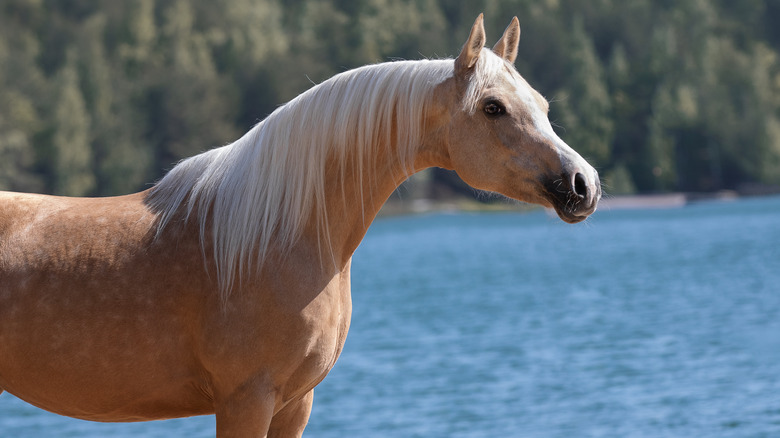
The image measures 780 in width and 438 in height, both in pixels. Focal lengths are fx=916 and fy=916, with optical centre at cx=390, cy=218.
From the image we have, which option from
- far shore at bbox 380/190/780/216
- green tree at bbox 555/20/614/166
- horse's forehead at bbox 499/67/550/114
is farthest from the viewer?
green tree at bbox 555/20/614/166

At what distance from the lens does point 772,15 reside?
289 feet

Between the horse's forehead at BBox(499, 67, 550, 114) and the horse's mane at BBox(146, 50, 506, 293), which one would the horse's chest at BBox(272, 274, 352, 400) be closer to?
the horse's mane at BBox(146, 50, 506, 293)

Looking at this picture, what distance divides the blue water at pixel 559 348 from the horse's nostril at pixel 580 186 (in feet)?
3.97

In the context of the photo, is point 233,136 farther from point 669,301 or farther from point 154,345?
point 154,345

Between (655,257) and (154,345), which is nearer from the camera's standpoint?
(154,345)

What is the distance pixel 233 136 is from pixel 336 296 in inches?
2989

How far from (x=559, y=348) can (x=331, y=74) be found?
206 feet

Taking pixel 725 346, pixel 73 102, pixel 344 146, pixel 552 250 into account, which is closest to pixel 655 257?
pixel 552 250

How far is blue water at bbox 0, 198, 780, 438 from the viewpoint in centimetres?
1339

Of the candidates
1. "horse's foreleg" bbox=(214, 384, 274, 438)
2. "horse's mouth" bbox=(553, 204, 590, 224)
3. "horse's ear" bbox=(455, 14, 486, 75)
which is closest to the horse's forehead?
"horse's ear" bbox=(455, 14, 486, 75)

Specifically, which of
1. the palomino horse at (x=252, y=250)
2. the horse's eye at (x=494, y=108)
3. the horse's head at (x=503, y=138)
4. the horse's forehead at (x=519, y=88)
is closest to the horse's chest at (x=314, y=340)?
the palomino horse at (x=252, y=250)

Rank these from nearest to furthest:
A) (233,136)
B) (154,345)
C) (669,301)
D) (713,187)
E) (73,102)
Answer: (154,345)
(669,301)
(73,102)
(713,187)
(233,136)

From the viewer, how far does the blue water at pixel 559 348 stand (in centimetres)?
1339

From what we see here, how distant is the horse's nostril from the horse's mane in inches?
23.4
